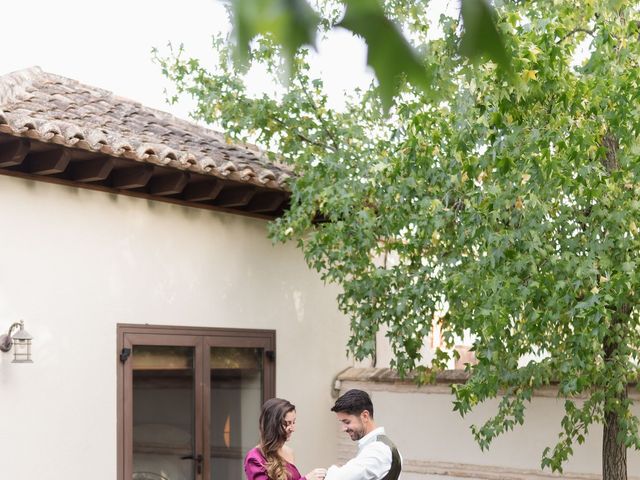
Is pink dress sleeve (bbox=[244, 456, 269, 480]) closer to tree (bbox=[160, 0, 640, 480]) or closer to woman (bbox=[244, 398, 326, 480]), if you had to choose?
woman (bbox=[244, 398, 326, 480])

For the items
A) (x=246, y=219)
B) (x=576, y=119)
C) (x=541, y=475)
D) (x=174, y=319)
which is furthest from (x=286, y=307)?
(x=576, y=119)

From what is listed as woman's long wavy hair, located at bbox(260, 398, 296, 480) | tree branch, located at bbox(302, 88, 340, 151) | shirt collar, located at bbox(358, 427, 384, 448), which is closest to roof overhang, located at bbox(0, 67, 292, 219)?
tree branch, located at bbox(302, 88, 340, 151)

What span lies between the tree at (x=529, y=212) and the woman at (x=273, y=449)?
1253 mm

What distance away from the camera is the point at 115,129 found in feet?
25.2

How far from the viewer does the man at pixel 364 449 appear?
16.0 feet

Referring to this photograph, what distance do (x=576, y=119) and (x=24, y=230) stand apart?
3.58 m

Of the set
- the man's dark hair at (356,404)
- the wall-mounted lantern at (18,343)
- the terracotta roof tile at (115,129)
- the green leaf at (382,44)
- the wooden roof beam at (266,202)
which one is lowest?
the man's dark hair at (356,404)

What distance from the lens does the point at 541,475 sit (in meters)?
8.28

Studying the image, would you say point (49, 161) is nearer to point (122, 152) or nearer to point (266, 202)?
point (122, 152)

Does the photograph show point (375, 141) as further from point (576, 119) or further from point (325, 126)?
point (576, 119)

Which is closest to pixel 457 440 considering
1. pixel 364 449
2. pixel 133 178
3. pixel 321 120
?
pixel 321 120

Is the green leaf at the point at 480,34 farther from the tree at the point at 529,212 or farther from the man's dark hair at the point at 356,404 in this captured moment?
the man's dark hair at the point at 356,404

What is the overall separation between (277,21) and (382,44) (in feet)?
0.40

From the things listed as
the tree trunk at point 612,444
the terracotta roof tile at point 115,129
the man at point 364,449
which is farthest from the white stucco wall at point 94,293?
the tree trunk at point 612,444
